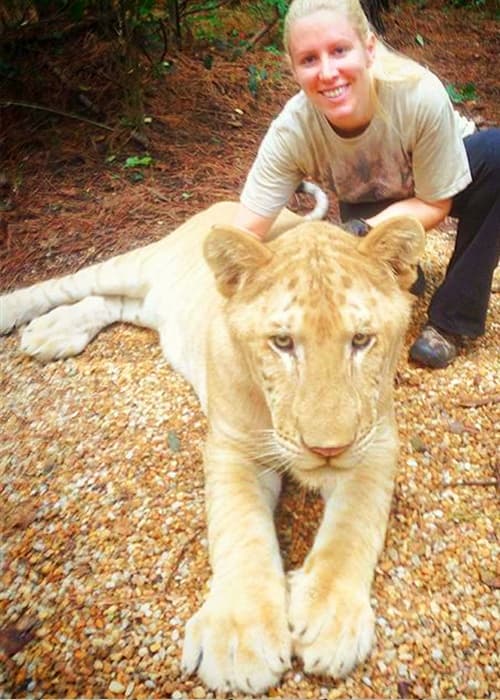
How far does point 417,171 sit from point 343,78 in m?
0.46

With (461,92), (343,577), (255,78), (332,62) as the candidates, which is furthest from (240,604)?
(461,92)

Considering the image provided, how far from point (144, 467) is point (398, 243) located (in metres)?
0.92

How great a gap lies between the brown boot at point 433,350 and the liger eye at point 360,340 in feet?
3.14

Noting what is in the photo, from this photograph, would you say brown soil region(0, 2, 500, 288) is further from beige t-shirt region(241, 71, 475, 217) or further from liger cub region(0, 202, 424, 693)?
liger cub region(0, 202, 424, 693)

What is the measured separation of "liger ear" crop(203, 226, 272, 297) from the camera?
4.89 ft

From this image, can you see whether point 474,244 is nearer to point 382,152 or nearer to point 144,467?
point 382,152

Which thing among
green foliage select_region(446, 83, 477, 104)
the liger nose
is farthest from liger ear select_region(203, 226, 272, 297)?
green foliage select_region(446, 83, 477, 104)

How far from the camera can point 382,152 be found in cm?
212

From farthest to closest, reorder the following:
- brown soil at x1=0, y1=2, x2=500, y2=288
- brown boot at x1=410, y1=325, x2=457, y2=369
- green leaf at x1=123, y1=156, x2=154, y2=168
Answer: green leaf at x1=123, y1=156, x2=154, y2=168 → brown soil at x1=0, y1=2, x2=500, y2=288 → brown boot at x1=410, y1=325, x2=457, y2=369

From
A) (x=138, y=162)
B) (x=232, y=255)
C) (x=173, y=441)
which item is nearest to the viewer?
(x=232, y=255)

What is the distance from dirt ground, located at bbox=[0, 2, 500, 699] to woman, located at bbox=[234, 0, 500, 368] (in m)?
0.26

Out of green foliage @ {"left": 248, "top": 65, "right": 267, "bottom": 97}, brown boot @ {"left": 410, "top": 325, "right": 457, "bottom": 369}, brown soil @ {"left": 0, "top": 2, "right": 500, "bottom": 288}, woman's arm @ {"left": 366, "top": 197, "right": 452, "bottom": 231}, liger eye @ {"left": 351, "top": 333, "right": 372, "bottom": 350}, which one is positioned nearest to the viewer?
liger eye @ {"left": 351, "top": 333, "right": 372, "bottom": 350}

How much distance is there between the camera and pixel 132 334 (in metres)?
2.60

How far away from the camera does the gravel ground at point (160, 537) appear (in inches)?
48.9
